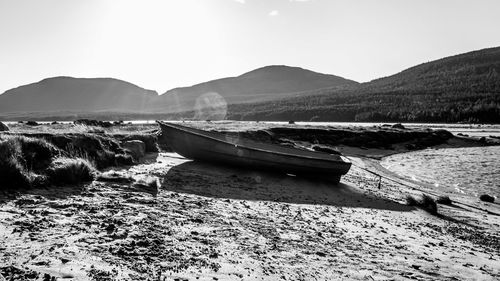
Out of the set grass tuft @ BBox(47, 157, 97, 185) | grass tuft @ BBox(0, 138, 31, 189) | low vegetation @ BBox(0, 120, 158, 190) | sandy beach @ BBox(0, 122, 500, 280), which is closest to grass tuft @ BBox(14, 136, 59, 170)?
low vegetation @ BBox(0, 120, 158, 190)

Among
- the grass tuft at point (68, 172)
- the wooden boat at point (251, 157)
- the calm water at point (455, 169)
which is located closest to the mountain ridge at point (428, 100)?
the calm water at point (455, 169)

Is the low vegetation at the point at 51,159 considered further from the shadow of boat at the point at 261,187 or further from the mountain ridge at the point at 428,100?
the mountain ridge at the point at 428,100

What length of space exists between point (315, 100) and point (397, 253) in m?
108

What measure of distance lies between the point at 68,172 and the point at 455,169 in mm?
21716

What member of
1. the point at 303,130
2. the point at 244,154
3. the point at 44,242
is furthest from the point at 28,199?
the point at 303,130

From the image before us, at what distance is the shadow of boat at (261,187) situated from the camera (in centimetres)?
939

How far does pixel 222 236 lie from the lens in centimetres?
587

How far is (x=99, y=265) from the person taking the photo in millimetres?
4113

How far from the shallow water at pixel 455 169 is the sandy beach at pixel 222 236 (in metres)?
6.71

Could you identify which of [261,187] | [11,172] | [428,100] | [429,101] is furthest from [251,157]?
[428,100]

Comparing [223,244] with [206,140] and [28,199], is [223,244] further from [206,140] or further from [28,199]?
[206,140]

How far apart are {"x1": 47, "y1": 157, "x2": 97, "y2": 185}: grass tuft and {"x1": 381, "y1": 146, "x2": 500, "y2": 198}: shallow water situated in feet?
48.0

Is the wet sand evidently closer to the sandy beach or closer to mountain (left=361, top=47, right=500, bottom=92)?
the sandy beach

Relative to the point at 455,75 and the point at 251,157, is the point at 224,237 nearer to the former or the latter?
the point at 251,157
